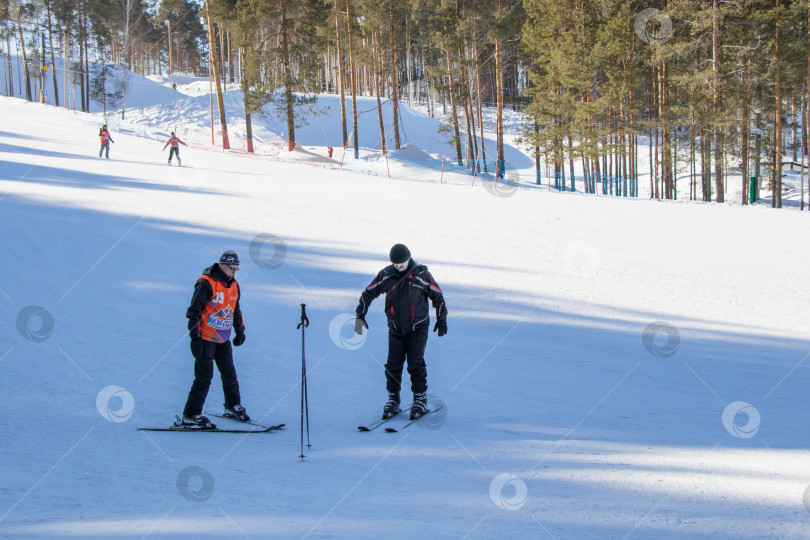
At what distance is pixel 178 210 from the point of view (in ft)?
42.3

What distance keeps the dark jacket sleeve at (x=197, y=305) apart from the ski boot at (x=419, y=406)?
215 cm

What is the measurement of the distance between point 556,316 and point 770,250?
22.1 ft

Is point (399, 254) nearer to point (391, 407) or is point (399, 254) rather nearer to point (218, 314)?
point (391, 407)

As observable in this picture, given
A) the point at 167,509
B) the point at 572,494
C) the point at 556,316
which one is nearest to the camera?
the point at 167,509

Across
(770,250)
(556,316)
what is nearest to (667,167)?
(770,250)

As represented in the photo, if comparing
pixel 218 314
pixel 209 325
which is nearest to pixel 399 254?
pixel 218 314

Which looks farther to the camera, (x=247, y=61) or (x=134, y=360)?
(x=247, y=61)

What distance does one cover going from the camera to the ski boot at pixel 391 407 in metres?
5.74

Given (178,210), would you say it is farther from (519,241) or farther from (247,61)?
(247,61)

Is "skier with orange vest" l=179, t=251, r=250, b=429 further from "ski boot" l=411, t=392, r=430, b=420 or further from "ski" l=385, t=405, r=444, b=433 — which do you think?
"ski boot" l=411, t=392, r=430, b=420

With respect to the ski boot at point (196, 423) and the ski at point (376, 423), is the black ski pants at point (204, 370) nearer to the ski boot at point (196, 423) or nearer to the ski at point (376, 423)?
the ski boot at point (196, 423)

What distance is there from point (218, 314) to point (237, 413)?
1.01 m

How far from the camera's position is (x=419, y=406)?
228 inches

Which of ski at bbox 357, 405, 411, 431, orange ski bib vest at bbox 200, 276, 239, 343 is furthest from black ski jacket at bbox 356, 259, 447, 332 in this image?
orange ski bib vest at bbox 200, 276, 239, 343
